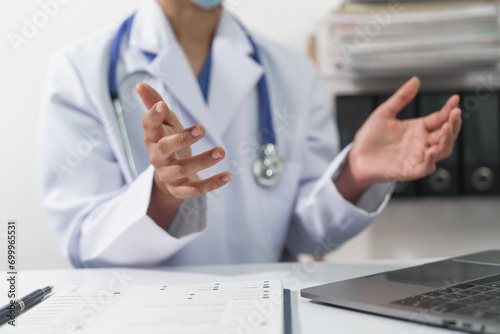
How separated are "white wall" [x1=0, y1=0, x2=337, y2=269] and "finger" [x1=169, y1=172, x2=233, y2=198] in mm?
890

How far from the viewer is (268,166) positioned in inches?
38.6

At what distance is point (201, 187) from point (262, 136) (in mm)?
403

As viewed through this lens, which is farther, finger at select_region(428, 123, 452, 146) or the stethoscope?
the stethoscope

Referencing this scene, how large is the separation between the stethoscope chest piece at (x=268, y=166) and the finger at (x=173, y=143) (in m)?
0.37

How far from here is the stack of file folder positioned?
119 centimetres

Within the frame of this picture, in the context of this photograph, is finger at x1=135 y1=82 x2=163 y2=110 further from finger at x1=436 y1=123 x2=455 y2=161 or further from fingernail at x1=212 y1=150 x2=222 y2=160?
finger at x1=436 y1=123 x2=455 y2=161

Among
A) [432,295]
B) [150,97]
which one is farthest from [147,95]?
[432,295]

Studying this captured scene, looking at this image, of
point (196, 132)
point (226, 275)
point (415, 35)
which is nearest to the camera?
point (196, 132)

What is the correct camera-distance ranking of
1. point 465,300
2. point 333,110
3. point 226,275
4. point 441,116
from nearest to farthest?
point 465,300 < point 226,275 < point 441,116 < point 333,110

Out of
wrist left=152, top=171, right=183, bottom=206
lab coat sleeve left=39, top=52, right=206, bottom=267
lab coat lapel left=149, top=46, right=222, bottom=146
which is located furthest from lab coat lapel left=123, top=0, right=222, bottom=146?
wrist left=152, top=171, right=183, bottom=206

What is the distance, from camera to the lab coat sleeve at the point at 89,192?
0.75m

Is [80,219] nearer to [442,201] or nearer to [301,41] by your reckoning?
[301,41]

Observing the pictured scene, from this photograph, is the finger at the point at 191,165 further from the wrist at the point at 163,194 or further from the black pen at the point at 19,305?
the black pen at the point at 19,305

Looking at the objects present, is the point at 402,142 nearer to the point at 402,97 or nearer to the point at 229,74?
the point at 402,97
